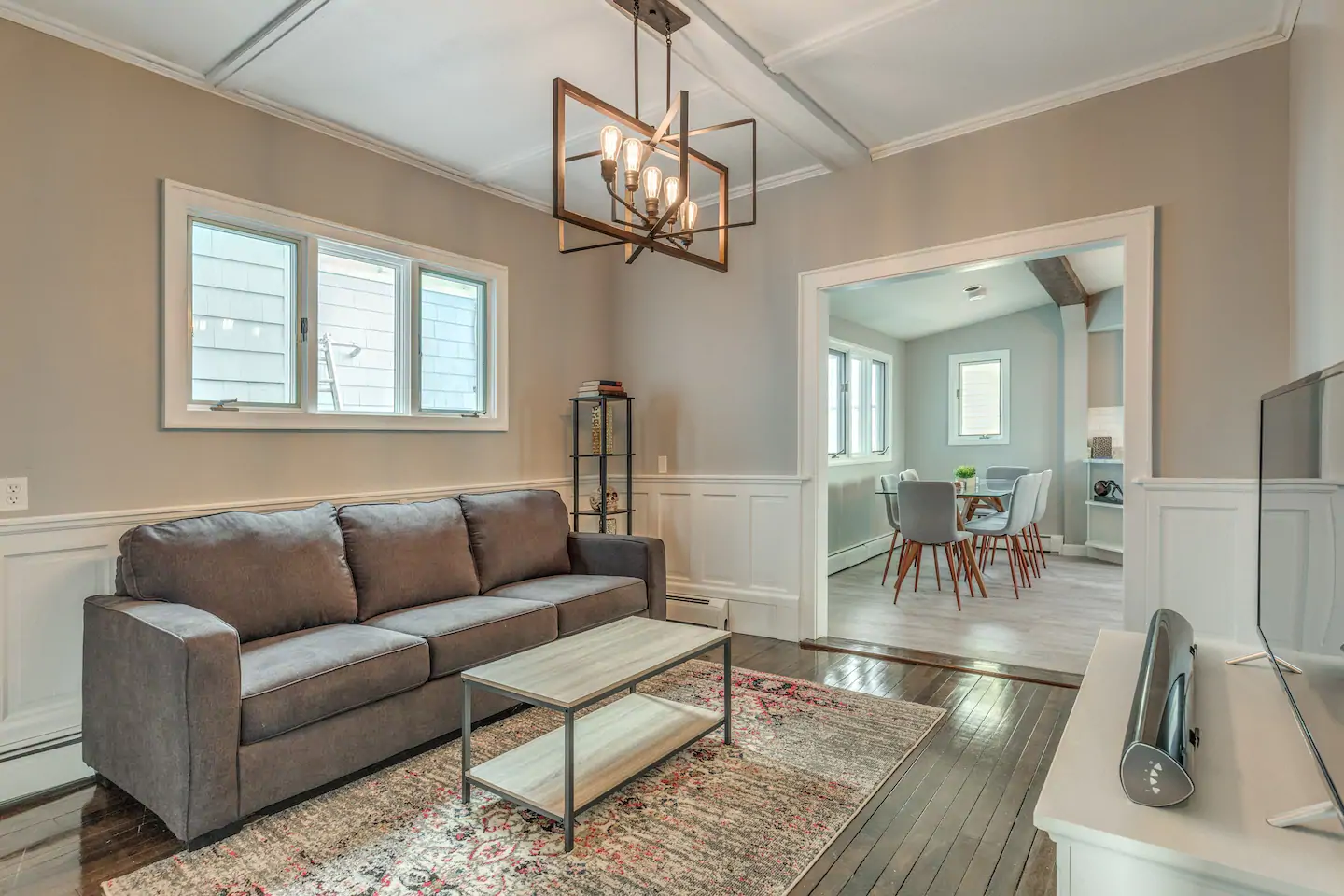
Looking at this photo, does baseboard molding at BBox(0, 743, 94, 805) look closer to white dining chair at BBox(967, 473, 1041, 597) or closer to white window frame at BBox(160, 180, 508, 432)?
white window frame at BBox(160, 180, 508, 432)

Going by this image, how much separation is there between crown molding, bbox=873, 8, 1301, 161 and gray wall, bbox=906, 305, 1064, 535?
5053 millimetres

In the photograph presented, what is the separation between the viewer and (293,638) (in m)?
2.47

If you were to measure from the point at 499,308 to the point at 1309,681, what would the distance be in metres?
3.83

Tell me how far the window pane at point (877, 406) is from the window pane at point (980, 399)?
3.41 feet

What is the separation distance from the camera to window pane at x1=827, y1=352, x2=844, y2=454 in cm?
675

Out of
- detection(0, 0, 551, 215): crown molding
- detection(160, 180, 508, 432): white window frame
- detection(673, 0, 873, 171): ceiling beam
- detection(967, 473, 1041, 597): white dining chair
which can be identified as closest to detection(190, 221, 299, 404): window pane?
detection(160, 180, 508, 432): white window frame

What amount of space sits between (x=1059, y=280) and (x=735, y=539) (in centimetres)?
427

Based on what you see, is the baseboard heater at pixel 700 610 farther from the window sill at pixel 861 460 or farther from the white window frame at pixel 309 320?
the window sill at pixel 861 460

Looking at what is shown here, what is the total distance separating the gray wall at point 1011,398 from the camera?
763cm

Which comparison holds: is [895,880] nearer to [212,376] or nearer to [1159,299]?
[1159,299]

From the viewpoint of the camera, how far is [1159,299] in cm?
300

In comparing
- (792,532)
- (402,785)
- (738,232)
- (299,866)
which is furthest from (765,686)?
(738,232)

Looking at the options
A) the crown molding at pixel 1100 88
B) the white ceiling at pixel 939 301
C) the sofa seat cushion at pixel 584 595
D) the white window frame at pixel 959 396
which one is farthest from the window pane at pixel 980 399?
the sofa seat cushion at pixel 584 595

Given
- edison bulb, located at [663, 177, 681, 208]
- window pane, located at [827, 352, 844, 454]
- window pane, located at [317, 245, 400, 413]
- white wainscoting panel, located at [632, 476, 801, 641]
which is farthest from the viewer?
window pane, located at [827, 352, 844, 454]
